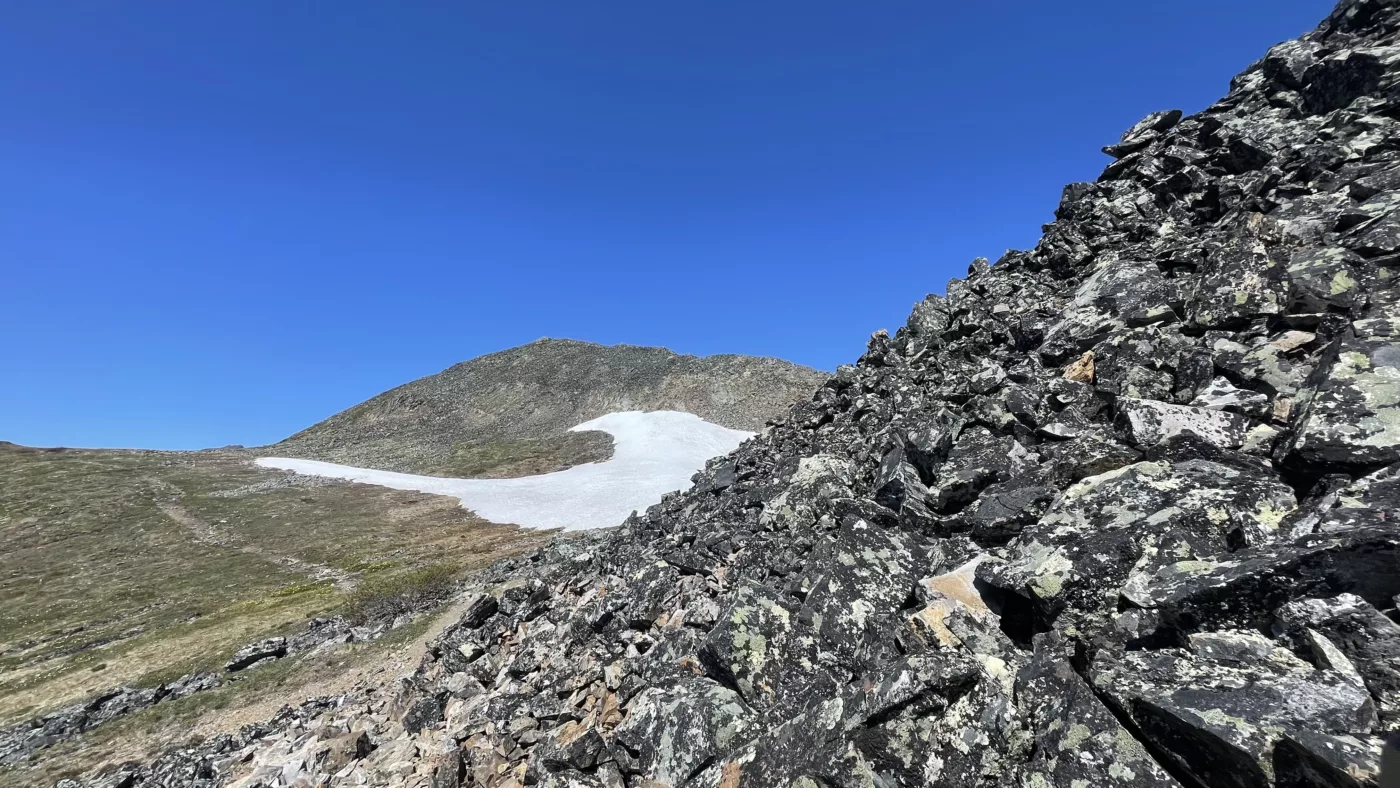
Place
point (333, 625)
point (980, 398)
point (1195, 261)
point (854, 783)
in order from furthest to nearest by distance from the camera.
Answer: point (333, 625)
point (1195, 261)
point (980, 398)
point (854, 783)

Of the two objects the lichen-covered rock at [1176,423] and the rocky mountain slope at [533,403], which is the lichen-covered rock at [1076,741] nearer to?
the lichen-covered rock at [1176,423]

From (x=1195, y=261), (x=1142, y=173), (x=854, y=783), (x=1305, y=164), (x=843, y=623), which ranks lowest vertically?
(x=854, y=783)

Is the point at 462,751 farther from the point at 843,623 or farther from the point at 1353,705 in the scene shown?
the point at 1353,705

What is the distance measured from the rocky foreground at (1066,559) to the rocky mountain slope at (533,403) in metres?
74.4

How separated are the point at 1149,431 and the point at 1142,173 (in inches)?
585

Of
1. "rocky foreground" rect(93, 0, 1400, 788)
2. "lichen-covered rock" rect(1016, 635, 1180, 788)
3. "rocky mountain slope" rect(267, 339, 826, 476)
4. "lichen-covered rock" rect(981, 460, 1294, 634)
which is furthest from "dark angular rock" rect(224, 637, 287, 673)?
"rocky mountain slope" rect(267, 339, 826, 476)

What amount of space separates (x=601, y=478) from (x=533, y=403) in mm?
49381

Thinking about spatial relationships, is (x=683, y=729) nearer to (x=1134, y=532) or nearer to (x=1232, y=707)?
(x=1232, y=707)

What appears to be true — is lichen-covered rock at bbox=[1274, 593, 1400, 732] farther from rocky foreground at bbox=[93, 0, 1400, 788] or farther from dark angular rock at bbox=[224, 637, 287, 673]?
dark angular rock at bbox=[224, 637, 287, 673]

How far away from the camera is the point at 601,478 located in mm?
71375

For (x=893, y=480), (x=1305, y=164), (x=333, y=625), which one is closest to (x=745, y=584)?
(x=893, y=480)

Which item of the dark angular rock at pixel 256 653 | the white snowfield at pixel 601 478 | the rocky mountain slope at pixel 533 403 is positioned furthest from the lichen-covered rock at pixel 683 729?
the rocky mountain slope at pixel 533 403

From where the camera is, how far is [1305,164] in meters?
14.9

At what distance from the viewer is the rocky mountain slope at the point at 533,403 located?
97.8 meters
